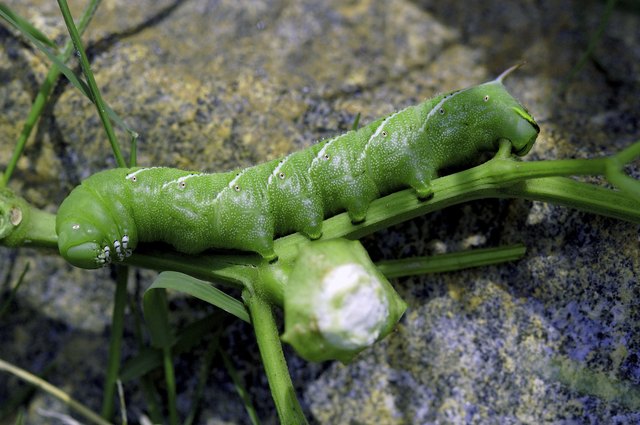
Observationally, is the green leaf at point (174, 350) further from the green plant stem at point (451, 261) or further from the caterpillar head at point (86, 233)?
the green plant stem at point (451, 261)

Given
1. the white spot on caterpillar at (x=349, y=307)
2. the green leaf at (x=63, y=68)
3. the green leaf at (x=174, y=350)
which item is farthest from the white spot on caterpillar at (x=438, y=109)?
the green leaf at (x=174, y=350)

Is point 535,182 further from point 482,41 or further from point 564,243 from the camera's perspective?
point 482,41

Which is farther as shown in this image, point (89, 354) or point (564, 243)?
point (89, 354)

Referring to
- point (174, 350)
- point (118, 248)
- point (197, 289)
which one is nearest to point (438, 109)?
point (197, 289)

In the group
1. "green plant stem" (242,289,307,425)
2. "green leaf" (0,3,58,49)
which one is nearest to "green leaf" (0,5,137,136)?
"green leaf" (0,3,58,49)

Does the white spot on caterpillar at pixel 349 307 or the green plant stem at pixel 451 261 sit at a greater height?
the green plant stem at pixel 451 261

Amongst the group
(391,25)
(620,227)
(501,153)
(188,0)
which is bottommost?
(620,227)

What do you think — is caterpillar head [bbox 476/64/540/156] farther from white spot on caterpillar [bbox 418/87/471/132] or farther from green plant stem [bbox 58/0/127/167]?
green plant stem [bbox 58/0/127/167]

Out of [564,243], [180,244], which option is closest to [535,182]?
[564,243]
